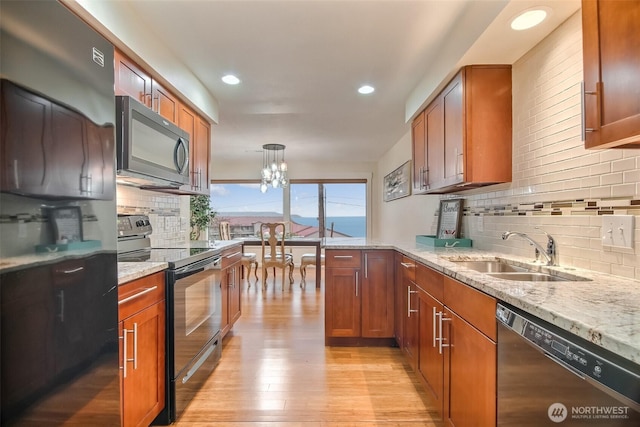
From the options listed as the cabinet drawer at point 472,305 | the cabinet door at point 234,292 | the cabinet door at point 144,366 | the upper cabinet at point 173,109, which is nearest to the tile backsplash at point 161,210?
the upper cabinet at point 173,109

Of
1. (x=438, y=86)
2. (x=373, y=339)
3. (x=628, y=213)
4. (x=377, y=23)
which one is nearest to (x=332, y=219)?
(x=373, y=339)

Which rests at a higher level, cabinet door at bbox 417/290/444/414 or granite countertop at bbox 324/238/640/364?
granite countertop at bbox 324/238/640/364

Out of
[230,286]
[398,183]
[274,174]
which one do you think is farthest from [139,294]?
[398,183]

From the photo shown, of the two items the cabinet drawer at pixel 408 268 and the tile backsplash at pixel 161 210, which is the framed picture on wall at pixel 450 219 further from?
the tile backsplash at pixel 161 210

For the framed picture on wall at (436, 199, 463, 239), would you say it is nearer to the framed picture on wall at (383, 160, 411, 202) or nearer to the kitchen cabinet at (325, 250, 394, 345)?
the kitchen cabinet at (325, 250, 394, 345)

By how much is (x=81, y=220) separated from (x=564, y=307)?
1378 millimetres

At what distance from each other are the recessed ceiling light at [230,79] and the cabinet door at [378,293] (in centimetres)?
188

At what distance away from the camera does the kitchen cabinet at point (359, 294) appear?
2752 millimetres

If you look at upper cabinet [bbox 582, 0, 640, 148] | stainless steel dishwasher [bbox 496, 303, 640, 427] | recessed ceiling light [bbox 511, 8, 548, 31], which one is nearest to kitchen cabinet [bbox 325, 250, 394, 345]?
stainless steel dishwasher [bbox 496, 303, 640, 427]

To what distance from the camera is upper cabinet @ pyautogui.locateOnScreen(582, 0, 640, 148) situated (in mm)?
916

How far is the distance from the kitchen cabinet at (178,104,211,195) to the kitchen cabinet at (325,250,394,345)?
1387mm

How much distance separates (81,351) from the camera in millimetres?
945

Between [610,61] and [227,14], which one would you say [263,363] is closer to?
[227,14]

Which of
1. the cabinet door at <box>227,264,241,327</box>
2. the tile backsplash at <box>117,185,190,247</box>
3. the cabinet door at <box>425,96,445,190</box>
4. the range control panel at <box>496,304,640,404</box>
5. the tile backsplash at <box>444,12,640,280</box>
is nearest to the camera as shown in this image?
the range control panel at <box>496,304,640,404</box>
